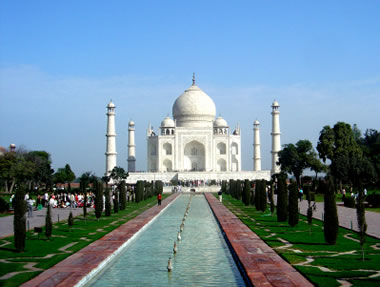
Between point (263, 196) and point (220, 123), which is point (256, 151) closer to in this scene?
point (220, 123)

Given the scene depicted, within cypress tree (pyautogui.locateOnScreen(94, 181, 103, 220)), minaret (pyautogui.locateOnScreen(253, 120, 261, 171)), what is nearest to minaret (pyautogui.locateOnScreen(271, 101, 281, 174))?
minaret (pyautogui.locateOnScreen(253, 120, 261, 171))

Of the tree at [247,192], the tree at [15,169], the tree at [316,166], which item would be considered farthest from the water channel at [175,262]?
the tree at [316,166]

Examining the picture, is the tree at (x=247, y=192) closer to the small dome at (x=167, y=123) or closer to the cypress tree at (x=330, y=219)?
the cypress tree at (x=330, y=219)

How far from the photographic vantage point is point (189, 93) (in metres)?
49.3

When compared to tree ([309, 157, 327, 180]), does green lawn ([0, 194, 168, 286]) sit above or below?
below

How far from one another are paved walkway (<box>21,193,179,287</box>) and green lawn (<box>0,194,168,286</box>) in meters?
0.15

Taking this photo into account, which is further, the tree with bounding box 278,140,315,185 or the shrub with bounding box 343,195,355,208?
the tree with bounding box 278,140,315,185

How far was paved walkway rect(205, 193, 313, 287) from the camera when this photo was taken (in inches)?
256

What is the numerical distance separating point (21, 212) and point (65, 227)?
403 cm

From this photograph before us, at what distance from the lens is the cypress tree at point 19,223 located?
8.86m

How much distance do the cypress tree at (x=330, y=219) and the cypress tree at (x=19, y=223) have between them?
504 cm

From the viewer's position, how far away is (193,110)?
48.4 metres

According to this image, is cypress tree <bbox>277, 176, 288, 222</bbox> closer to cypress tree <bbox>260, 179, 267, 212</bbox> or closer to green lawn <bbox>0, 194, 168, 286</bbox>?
cypress tree <bbox>260, 179, 267, 212</bbox>

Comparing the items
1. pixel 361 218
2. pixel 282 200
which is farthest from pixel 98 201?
pixel 361 218
